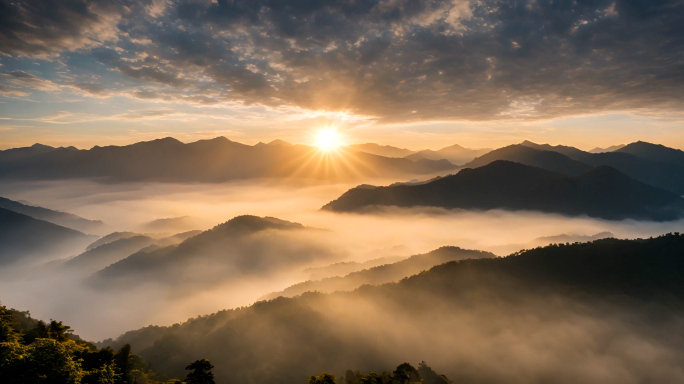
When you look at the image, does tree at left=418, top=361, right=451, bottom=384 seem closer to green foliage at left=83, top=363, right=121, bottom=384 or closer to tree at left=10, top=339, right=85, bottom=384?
green foliage at left=83, top=363, right=121, bottom=384

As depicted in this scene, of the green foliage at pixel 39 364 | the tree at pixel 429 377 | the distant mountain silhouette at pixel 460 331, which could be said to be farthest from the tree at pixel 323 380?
the distant mountain silhouette at pixel 460 331

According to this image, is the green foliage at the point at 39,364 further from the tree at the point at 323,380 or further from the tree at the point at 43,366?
the tree at the point at 323,380

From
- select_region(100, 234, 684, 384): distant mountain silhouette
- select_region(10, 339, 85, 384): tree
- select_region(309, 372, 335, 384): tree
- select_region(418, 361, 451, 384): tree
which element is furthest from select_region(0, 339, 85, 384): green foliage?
select_region(418, 361, 451, 384): tree

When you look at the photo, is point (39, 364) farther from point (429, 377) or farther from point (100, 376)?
point (429, 377)

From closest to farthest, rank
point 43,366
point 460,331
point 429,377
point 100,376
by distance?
point 43,366, point 100,376, point 429,377, point 460,331

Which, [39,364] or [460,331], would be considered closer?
[39,364]

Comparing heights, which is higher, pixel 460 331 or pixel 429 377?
pixel 429 377

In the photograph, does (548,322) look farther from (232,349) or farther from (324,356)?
(232,349)

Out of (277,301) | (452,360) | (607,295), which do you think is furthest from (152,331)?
(607,295)

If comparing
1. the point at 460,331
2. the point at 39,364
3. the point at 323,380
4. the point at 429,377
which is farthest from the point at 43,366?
the point at 460,331

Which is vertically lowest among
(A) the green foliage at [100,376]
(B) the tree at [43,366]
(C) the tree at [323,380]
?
(C) the tree at [323,380]
